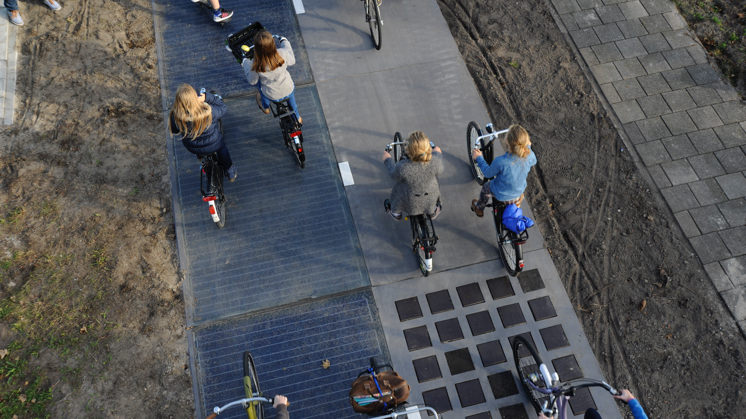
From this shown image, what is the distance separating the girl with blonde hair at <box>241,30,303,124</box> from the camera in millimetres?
5316

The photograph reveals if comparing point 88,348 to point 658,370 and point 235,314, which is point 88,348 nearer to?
point 235,314

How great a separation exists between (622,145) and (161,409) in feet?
21.4

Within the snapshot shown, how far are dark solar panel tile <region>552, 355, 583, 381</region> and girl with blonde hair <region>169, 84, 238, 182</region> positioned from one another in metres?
4.46

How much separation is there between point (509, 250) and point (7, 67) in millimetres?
7655

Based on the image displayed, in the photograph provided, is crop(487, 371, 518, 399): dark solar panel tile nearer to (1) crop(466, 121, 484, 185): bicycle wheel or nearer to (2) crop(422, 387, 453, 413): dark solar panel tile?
(2) crop(422, 387, 453, 413): dark solar panel tile

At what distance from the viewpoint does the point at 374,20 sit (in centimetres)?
752

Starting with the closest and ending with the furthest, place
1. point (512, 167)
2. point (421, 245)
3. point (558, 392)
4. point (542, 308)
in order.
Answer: point (558, 392) < point (512, 167) < point (421, 245) < point (542, 308)

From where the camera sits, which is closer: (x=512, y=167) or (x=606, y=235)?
(x=512, y=167)

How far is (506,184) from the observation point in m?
5.11

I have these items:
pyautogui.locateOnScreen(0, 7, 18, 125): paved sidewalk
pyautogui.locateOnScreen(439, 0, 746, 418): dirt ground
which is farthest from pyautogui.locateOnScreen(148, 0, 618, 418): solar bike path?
pyautogui.locateOnScreen(0, 7, 18, 125): paved sidewalk

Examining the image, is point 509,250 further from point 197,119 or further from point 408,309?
point 197,119

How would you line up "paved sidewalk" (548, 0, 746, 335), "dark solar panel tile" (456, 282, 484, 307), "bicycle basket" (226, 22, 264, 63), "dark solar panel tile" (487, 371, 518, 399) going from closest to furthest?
"dark solar panel tile" (487, 371, 518, 399) < "dark solar panel tile" (456, 282, 484, 307) < "paved sidewalk" (548, 0, 746, 335) < "bicycle basket" (226, 22, 264, 63)

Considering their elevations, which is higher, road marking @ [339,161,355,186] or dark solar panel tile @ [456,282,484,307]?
road marking @ [339,161,355,186]

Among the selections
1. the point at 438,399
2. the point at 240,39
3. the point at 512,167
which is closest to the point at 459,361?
the point at 438,399
